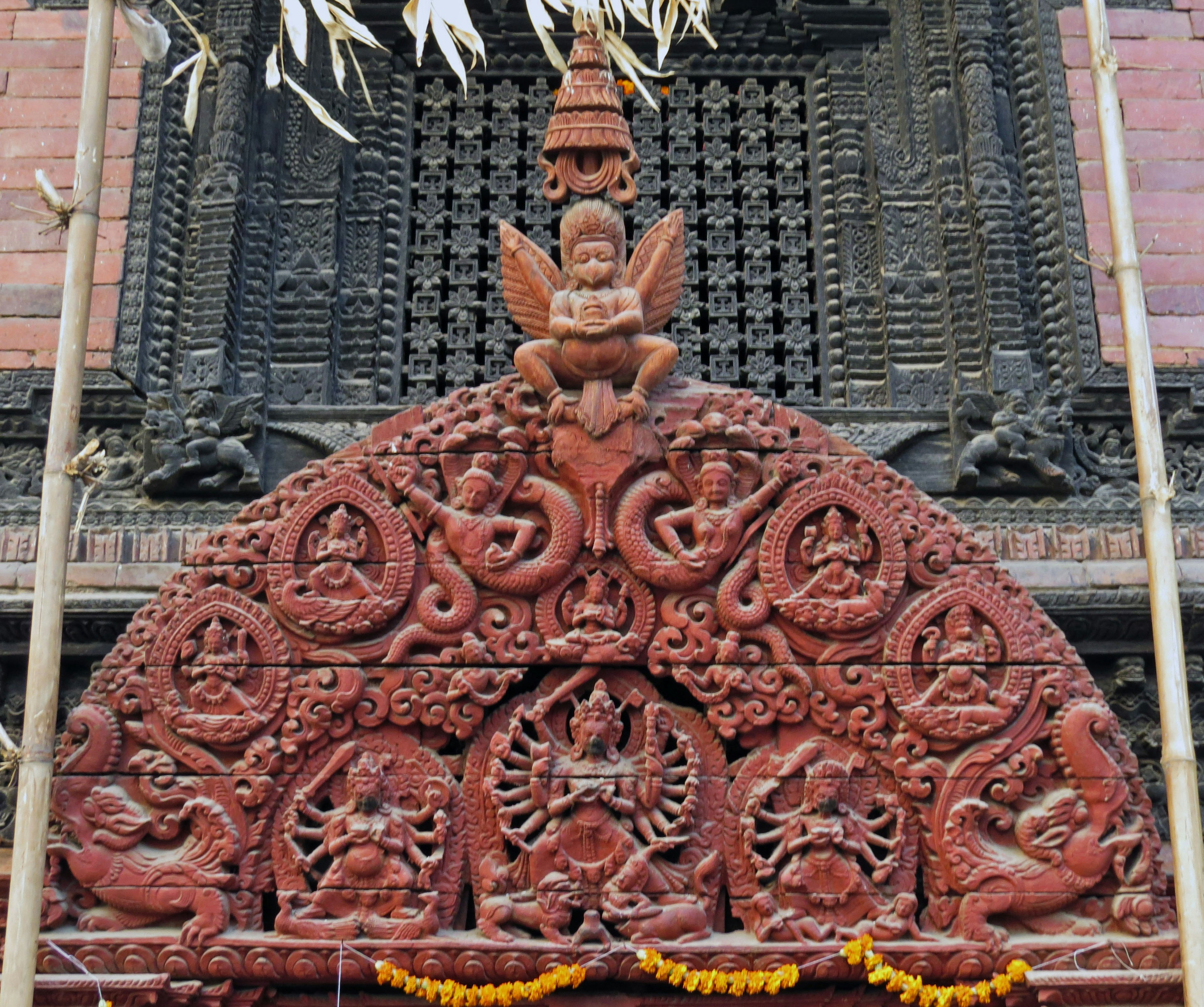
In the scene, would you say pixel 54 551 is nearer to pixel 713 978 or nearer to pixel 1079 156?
pixel 713 978

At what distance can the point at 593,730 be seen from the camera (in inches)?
246

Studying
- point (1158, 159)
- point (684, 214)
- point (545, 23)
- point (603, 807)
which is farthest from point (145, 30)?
point (1158, 159)

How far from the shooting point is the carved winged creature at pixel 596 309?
257 inches

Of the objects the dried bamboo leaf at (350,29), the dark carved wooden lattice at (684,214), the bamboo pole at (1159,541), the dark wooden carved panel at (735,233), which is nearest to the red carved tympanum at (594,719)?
the bamboo pole at (1159,541)

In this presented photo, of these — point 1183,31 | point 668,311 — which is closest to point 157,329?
point 668,311

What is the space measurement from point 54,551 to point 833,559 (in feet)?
9.17

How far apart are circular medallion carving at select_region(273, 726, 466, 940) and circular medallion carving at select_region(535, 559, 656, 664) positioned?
66 cm

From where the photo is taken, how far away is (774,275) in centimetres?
846

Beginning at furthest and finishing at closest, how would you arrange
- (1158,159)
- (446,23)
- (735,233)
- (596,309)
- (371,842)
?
(735,233), (1158,159), (446,23), (596,309), (371,842)

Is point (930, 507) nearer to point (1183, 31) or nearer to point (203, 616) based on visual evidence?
point (203, 616)

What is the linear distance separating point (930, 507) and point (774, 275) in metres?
2.23

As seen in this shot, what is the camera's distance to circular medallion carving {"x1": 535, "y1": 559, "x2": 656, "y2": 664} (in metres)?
6.38

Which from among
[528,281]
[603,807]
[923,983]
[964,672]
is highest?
[528,281]

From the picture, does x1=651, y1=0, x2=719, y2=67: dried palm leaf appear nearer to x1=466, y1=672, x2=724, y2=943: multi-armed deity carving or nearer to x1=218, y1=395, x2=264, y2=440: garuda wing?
x1=466, y1=672, x2=724, y2=943: multi-armed deity carving
